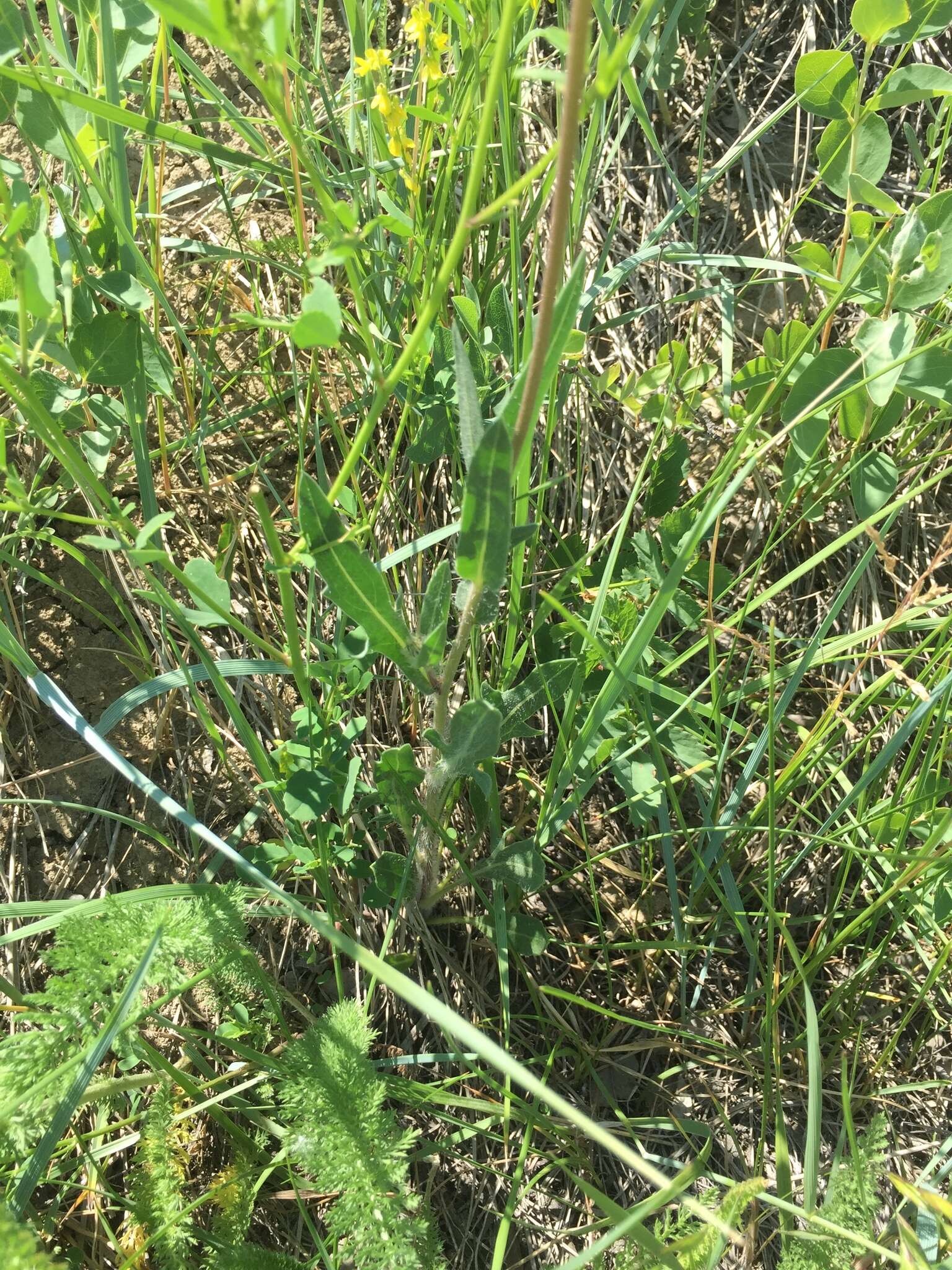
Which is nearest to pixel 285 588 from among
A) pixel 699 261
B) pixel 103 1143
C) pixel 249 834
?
pixel 249 834

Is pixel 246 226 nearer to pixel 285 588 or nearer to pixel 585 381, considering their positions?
pixel 585 381

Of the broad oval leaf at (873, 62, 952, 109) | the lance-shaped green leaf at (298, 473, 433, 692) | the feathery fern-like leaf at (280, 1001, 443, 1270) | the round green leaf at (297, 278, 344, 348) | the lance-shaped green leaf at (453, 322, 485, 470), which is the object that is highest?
the broad oval leaf at (873, 62, 952, 109)

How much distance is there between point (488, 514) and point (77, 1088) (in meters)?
0.78

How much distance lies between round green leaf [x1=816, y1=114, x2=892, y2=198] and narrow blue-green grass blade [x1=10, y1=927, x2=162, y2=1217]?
4.94ft

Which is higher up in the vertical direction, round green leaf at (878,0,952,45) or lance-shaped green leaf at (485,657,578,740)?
round green leaf at (878,0,952,45)

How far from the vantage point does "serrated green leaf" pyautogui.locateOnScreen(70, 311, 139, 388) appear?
1.24m

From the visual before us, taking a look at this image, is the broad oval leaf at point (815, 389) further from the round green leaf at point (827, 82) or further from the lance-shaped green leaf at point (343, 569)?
the lance-shaped green leaf at point (343, 569)

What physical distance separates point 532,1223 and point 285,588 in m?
1.01

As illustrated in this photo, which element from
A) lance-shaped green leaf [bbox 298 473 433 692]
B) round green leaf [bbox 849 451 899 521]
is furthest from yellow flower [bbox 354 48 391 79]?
round green leaf [bbox 849 451 899 521]

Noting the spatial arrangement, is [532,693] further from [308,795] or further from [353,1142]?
[353,1142]

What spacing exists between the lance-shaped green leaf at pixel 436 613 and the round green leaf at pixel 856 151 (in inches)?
40.0

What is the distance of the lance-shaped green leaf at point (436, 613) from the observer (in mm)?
1007

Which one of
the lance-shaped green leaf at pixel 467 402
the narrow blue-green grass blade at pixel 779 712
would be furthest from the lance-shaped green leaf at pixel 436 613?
the narrow blue-green grass blade at pixel 779 712

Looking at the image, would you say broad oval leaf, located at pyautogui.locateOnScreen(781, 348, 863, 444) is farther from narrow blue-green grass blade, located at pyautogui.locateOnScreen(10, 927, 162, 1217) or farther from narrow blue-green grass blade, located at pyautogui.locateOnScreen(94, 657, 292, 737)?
narrow blue-green grass blade, located at pyautogui.locateOnScreen(10, 927, 162, 1217)
